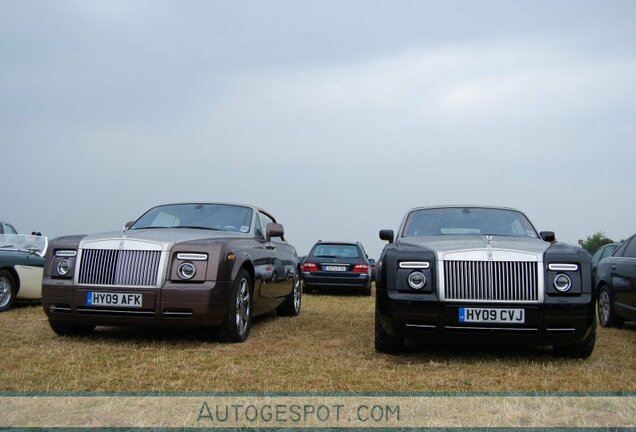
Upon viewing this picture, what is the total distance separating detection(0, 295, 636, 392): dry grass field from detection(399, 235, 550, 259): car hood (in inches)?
39.7

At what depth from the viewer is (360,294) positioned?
1719 cm

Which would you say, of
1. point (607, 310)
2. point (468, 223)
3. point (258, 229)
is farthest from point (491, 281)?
point (607, 310)

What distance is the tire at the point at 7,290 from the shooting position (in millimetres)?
9812

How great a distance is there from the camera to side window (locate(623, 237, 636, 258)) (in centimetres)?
851

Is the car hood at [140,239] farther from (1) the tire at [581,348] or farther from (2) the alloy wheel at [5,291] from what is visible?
Answer: (2) the alloy wheel at [5,291]

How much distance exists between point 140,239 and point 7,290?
4.78 m

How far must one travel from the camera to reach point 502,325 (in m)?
5.46

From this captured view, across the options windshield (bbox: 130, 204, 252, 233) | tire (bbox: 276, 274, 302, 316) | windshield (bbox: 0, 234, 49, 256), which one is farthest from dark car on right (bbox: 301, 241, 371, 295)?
windshield (bbox: 130, 204, 252, 233)

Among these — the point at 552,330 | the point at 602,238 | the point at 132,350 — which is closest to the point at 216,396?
the point at 132,350

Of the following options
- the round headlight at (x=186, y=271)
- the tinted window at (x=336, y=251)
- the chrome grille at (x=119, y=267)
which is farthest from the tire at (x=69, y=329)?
the tinted window at (x=336, y=251)

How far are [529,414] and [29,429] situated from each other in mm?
2854

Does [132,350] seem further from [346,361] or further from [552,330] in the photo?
[552,330]

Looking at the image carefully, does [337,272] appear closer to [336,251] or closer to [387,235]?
[336,251]

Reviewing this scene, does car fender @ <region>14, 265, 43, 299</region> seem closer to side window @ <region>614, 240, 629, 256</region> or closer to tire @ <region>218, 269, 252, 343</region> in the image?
tire @ <region>218, 269, 252, 343</region>
